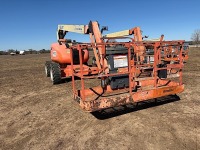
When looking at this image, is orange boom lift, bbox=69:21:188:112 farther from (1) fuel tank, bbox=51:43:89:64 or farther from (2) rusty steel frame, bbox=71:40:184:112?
(1) fuel tank, bbox=51:43:89:64

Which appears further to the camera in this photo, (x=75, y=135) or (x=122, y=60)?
(x=122, y=60)

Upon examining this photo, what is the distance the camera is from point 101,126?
4.67 metres

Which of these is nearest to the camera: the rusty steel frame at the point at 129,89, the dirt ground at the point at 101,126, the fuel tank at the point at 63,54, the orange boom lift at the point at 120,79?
the dirt ground at the point at 101,126

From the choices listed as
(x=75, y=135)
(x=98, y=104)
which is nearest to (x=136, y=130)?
(x=98, y=104)

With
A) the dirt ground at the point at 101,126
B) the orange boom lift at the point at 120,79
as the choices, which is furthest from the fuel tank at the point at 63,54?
the dirt ground at the point at 101,126

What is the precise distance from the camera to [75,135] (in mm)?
4305

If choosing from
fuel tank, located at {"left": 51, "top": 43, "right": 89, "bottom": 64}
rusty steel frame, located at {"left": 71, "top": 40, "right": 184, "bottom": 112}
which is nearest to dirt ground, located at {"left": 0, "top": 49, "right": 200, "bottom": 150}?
rusty steel frame, located at {"left": 71, "top": 40, "right": 184, "bottom": 112}

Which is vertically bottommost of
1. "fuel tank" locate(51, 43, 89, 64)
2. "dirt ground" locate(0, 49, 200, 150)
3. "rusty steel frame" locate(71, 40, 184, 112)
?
"dirt ground" locate(0, 49, 200, 150)

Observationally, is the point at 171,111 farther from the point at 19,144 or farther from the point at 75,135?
the point at 19,144

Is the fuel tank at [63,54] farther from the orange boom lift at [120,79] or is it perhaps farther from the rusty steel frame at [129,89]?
the rusty steel frame at [129,89]

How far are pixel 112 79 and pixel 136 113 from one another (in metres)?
1.18

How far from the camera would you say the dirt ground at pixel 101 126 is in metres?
3.89

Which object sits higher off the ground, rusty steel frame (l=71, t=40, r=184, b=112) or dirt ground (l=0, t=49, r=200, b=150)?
rusty steel frame (l=71, t=40, r=184, b=112)

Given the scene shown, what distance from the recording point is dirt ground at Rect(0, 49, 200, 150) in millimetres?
3895
